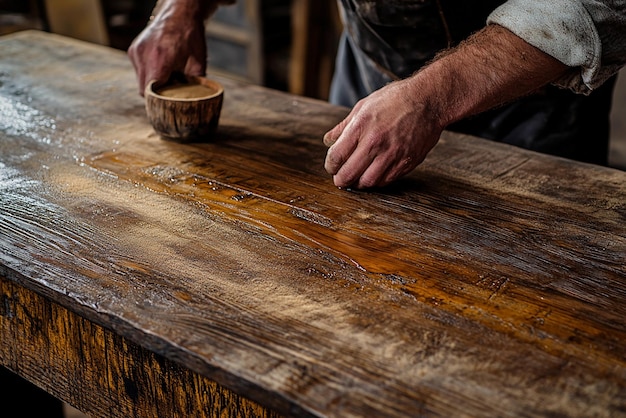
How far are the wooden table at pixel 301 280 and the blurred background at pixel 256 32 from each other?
2659mm

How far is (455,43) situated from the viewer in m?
1.77

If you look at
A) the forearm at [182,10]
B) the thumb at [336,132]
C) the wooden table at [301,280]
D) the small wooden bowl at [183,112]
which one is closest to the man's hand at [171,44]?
the forearm at [182,10]

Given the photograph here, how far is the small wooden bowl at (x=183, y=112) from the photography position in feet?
5.02

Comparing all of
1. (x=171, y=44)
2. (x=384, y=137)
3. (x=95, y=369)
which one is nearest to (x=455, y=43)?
(x=384, y=137)

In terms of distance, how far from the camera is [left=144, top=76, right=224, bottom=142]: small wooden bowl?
1.53 metres

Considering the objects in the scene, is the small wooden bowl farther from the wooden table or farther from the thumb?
A: the thumb

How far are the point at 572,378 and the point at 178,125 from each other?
39.1 inches

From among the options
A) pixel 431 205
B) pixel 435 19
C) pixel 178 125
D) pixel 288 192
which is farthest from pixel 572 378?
pixel 435 19

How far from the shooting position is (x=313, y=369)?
85 cm

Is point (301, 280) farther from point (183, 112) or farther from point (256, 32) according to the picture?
point (256, 32)

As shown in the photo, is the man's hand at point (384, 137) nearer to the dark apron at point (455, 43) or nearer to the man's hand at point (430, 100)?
the man's hand at point (430, 100)

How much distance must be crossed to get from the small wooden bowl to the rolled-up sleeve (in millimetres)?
639

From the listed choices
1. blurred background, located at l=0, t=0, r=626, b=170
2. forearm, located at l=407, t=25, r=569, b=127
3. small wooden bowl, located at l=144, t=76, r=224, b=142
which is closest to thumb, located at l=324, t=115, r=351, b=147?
forearm, located at l=407, t=25, r=569, b=127

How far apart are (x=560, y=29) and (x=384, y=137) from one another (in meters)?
0.36
